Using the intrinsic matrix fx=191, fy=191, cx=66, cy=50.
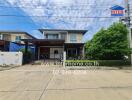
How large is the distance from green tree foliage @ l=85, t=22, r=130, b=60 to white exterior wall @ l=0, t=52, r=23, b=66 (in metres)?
9.55

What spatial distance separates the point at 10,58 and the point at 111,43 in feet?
43.8

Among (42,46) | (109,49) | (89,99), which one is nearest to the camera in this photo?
(89,99)

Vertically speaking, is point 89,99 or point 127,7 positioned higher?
point 127,7

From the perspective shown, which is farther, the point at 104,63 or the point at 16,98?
the point at 104,63

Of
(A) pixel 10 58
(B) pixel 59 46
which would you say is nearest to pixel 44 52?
(B) pixel 59 46

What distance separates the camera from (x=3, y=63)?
25.6 meters

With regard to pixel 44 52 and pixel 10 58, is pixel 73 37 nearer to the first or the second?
pixel 44 52

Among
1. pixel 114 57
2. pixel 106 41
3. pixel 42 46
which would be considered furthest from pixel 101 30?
pixel 42 46

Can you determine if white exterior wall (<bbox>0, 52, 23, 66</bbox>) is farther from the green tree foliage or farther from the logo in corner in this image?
the logo in corner

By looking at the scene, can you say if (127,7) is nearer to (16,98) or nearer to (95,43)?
(95,43)

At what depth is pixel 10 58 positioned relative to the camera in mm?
25734

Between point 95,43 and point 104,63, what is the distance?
8.92ft

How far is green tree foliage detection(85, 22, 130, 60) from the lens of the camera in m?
22.6

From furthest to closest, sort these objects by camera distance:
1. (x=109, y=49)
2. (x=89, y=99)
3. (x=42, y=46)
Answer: (x=42, y=46)
(x=109, y=49)
(x=89, y=99)
